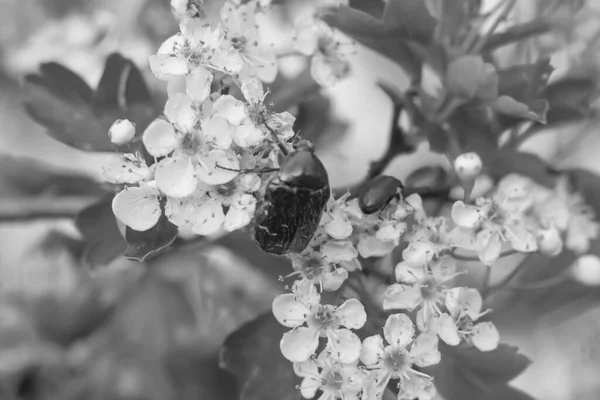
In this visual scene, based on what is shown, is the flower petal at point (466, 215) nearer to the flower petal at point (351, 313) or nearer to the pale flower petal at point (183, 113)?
the flower petal at point (351, 313)

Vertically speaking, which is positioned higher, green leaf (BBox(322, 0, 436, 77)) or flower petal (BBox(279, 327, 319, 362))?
green leaf (BBox(322, 0, 436, 77))

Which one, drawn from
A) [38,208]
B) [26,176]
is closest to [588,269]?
[38,208]

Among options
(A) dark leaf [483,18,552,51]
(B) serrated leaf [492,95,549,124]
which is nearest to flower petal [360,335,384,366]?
(B) serrated leaf [492,95,549,124]

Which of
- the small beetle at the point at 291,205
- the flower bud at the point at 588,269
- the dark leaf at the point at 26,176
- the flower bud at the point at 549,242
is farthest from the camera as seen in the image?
the dark leaf at the point at 26,176

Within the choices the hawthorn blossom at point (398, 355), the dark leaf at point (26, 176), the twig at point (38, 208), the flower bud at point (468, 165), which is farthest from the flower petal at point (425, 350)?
the dark leaf at point (26, 176)

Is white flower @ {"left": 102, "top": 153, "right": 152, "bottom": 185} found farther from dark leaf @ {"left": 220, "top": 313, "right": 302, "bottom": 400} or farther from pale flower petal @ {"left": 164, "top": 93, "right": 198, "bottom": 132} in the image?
dark leaf @ {"left": 220, "top": 313, "right": 302, "bottom": 400}
